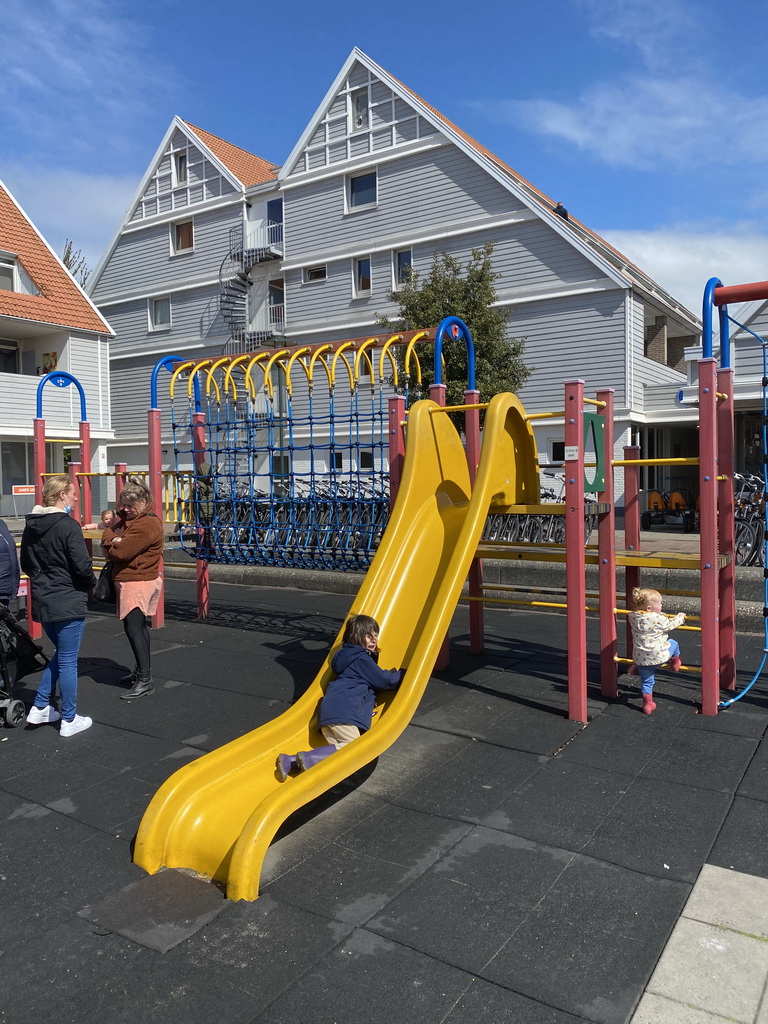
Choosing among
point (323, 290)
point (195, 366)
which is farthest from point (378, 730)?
point (323, 290)

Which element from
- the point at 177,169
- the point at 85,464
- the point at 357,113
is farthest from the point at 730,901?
the point at 177,169

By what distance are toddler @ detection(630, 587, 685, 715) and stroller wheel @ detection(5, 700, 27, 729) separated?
177 inches

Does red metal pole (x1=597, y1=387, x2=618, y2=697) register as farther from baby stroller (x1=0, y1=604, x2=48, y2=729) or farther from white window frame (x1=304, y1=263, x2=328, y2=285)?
white window frame (x1=304, y1=263, x2=328, y2=285)

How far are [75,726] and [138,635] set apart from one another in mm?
1046

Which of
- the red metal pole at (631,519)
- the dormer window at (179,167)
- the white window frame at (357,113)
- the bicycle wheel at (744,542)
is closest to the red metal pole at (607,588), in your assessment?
the red metal pole at (631,519)

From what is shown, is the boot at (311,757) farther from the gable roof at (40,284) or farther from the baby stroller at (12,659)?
the gable roof at (40,284)

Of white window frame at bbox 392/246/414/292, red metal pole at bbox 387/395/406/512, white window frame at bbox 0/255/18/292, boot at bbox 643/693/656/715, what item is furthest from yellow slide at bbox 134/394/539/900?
white window frame at bbox 0/255/18/292

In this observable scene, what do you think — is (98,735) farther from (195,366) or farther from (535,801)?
(195,366)

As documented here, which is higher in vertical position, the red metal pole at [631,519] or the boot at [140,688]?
the red metal pole at [631,519]

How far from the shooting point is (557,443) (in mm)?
21812

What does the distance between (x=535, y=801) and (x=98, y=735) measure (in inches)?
123

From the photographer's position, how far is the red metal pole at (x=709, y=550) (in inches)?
213

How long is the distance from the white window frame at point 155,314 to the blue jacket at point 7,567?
25.5 meters

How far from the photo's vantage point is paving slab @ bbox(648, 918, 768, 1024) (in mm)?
2623
